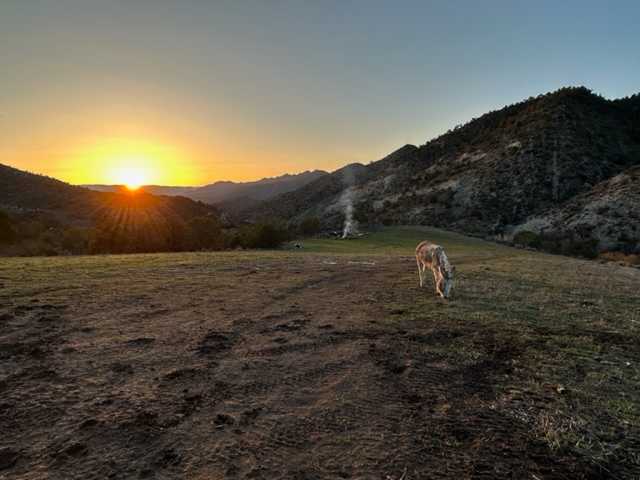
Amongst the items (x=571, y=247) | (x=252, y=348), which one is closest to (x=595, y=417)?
(x=252, y=348)

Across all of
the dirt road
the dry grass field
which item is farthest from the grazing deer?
the dirt road

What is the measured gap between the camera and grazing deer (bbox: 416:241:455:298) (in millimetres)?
14875

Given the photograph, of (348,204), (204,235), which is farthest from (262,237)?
(348,204)

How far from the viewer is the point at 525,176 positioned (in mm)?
79500

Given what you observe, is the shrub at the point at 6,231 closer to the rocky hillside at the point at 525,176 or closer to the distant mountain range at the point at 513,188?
the distant mountain range at the point at 513,188

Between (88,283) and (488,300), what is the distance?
15.6 m

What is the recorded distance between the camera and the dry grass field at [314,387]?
5.00 metres

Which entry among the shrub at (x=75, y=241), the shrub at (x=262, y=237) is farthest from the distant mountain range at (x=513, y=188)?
the shrub at (x=262, y=237)

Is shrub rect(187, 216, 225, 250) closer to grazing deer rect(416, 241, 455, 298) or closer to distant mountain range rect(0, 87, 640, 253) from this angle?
distant mountain range rect(0, 87, 640, 253)

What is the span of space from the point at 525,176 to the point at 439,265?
7461cm

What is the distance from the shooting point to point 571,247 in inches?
1980

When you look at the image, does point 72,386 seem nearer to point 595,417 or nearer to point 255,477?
point 255,477

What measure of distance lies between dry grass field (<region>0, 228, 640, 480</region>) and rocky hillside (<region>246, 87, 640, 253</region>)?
2111 inches

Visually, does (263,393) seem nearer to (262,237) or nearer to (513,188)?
(262,237)
